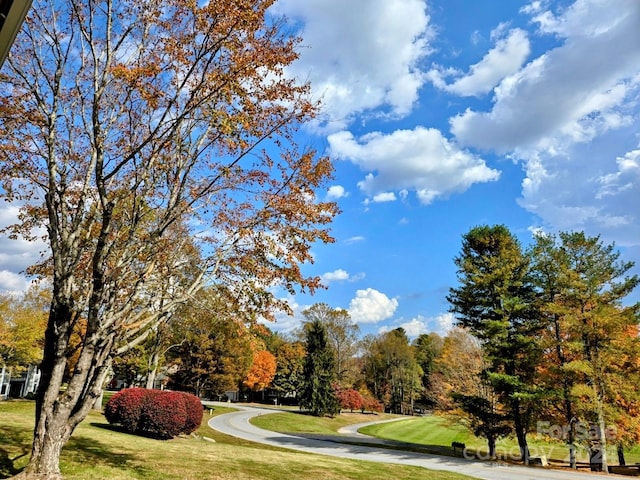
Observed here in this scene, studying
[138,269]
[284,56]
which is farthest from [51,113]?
[284,56]

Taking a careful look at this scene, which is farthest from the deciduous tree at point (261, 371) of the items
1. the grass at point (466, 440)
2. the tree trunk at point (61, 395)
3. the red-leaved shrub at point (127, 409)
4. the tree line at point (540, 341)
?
the tree trunk at point (61, 395)

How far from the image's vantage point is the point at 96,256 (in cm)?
686

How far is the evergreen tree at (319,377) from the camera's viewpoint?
4084 centimetres

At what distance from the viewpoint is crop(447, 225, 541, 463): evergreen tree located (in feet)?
64.4

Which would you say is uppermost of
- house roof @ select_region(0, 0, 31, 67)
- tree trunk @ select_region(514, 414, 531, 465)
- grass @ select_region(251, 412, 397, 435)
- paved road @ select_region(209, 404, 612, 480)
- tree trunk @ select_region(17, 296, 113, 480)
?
house roof @ select_region(0, 0, 31, 67)

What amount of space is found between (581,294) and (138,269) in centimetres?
2000

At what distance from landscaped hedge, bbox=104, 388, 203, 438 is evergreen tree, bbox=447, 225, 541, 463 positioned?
14.0 metres

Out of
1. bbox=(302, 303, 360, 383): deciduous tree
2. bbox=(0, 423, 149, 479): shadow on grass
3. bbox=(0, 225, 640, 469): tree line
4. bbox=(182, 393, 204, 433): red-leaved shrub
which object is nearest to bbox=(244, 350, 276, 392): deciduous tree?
bbox=(302, 303, 360, 383): deciduous tree

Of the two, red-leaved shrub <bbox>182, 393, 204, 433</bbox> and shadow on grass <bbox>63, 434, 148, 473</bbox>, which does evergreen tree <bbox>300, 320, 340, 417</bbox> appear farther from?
shadow on grass <bbox>63, 434, 148, 473</bbox>

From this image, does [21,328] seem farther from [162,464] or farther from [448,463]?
[448,463]

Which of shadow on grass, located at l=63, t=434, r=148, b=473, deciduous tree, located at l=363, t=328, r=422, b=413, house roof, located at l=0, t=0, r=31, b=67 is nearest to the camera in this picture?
house roof, located at l=0, t=0, r=31, b=67

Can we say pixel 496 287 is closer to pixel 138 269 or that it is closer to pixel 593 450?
pixel 593 450

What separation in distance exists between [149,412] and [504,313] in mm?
16803

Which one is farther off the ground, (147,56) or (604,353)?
(147,56)
